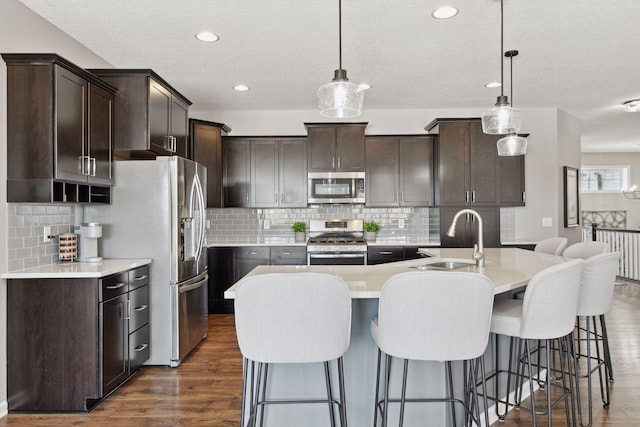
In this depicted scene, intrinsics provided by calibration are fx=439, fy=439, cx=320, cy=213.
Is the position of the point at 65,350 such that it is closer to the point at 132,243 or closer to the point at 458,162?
the point at 132,243

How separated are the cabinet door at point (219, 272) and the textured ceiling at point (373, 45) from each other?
1.83 m

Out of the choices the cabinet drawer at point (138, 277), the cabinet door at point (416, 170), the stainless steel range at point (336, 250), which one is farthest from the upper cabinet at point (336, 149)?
the cabinet drawer at point (138, 277)

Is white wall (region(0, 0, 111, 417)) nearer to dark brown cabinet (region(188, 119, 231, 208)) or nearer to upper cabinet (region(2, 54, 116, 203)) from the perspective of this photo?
upper cabinet (region(2, 54, 116, 203))

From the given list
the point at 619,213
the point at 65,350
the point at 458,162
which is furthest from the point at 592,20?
the point at 619,213

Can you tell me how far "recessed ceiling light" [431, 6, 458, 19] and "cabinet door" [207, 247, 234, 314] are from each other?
135 inches

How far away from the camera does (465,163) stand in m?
5.23

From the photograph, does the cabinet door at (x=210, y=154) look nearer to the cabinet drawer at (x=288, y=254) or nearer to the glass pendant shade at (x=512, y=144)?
the cabinet drawer at (x=288, y=254)

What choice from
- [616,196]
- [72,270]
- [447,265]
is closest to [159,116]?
[72,270]

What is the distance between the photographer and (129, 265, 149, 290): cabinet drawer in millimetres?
3174

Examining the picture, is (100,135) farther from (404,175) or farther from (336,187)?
(404,175)

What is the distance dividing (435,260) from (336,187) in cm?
236

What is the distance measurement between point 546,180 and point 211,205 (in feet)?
14.0

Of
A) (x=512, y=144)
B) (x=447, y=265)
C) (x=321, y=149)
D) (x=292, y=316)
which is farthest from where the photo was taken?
(x=321, y=149)

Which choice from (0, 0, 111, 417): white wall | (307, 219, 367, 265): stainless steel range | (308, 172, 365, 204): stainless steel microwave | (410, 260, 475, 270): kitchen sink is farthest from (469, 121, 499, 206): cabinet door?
(0, 0, 111, 417): white wall
